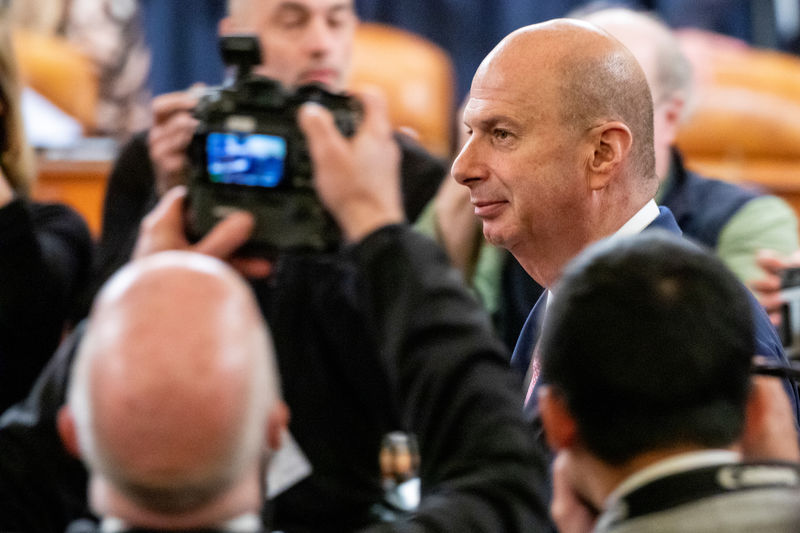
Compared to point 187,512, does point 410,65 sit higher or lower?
lower

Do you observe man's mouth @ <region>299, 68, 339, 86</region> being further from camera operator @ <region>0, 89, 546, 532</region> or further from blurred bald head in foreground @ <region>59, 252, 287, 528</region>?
blurred bald head in foreground @ <region>59, 252, 287, 528</region>

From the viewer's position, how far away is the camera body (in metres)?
1.67

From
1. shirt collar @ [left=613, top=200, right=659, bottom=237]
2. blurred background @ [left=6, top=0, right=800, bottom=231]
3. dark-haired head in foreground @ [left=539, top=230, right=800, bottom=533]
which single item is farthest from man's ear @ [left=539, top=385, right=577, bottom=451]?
blurred background @ [left=6, top=0, right=800, bottom=231]

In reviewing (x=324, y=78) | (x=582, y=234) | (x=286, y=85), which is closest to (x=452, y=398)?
(x=582, y=234)

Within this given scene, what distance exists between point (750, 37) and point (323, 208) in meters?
3.30

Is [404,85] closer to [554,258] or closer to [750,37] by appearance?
[750,37]

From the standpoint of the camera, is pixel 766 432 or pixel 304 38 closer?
pixel 766 432

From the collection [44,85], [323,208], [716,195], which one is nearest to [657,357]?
[323,208]

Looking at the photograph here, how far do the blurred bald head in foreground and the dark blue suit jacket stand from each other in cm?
51

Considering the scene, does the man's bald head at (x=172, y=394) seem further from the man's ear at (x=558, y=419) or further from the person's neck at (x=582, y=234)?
the person's neck at (x=582, y=234)

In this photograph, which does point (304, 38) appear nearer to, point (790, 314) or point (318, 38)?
point (318, 38)

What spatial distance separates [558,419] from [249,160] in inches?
33.6

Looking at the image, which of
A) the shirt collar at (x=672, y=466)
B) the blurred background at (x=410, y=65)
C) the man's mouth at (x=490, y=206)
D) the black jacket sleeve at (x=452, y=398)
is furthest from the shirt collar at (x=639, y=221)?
the blurred background at (x=410, y=65)

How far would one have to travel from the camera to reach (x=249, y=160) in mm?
1605
